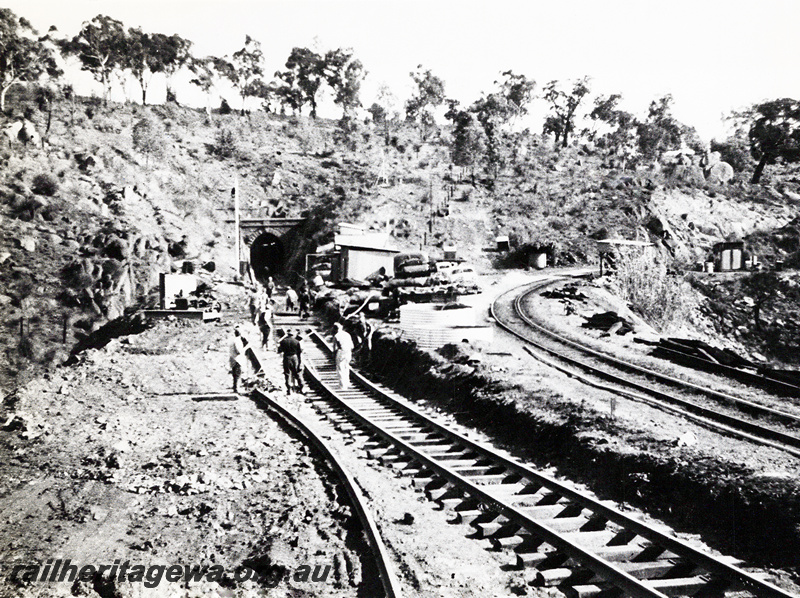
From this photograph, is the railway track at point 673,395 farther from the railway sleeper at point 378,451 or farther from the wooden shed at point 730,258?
the wooden shed at point 730,258

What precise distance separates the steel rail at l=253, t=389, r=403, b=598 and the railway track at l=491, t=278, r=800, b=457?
7.09m

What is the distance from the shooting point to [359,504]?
8016mm

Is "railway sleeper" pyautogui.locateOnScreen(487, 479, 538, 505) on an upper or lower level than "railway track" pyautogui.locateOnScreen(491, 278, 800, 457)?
lower

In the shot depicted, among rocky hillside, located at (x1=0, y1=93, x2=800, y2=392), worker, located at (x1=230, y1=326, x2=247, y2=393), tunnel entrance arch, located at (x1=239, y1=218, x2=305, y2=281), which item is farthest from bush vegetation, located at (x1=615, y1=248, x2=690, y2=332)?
tunnel entrance arch, located at (x1=239, y1=218, x2=305, y2=281)

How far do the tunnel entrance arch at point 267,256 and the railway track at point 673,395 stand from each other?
111ft

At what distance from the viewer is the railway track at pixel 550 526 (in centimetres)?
614

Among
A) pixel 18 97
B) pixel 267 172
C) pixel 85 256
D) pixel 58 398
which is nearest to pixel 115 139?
pixel 18 97

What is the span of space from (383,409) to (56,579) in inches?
339

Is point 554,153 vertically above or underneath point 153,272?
above

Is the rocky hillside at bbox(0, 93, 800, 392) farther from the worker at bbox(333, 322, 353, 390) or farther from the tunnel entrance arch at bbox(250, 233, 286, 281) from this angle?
the worker at bbox(333, 322, 353, 390)

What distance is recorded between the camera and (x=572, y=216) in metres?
55.4

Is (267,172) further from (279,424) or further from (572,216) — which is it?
(279,424)

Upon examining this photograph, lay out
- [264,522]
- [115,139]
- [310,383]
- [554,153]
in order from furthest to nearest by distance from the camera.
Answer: [554,153] → [115,139] → [310,383] → [264,522]

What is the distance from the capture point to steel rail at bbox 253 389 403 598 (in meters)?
6.06
